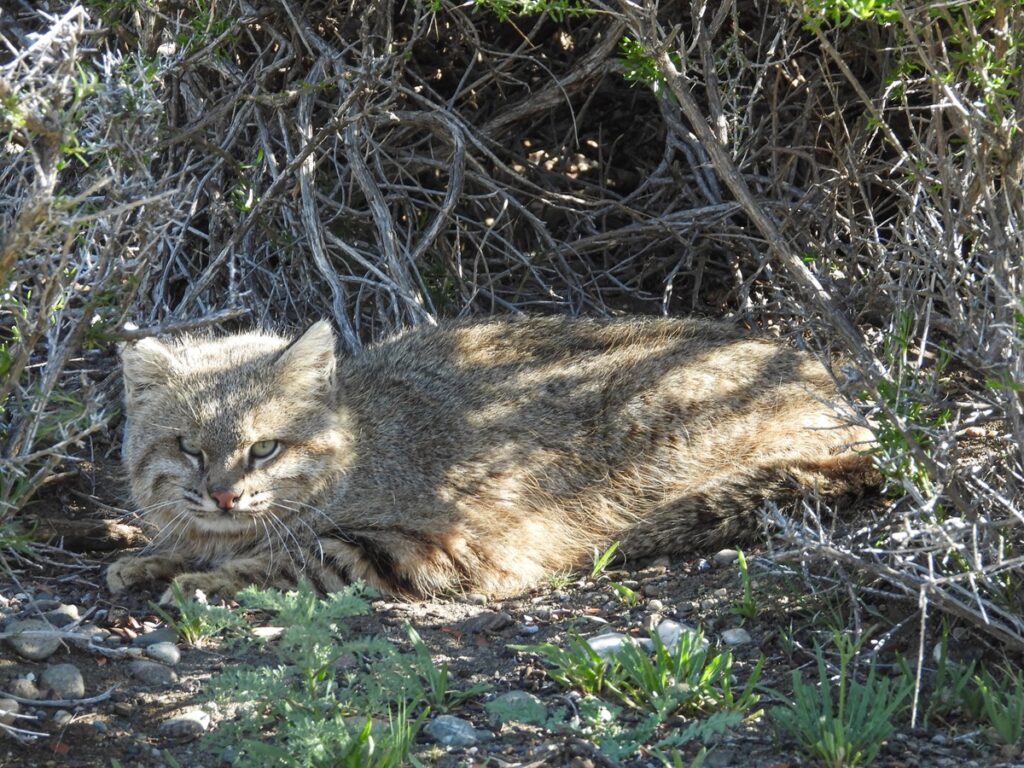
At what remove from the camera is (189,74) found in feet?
20.0

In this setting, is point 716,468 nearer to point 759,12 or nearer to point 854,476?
point 854,476

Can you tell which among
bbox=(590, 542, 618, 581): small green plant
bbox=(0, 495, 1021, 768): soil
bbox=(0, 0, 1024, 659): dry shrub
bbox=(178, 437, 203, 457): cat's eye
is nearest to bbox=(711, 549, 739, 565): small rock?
bbox=(0, 495, 1021, 768): soil

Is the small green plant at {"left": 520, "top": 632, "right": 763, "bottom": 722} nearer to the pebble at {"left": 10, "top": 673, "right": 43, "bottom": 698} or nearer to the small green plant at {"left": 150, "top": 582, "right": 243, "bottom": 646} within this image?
the small green plant at {"left": 150, "top": 582, "right": 243, "bottom": 646}

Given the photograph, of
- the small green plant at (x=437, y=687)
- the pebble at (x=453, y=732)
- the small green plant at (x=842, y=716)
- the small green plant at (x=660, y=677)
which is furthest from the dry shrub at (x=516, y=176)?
the pebble at (x=453, y=732)

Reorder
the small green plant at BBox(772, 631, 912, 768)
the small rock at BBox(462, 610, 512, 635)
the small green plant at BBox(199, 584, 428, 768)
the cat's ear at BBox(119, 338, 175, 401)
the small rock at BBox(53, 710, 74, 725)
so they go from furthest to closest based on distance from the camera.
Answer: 1. the cat's ear at BBox(119, 338, 175, 401)
2. the small rock at BBox(462, 610, 512, 635)
3. the small rock at BBox(53, 710, 74, 725)
4. the small green plant at BBox(772, 631, 912, 768)
5. the small green plant at BBox(199, 584, 428, 768)

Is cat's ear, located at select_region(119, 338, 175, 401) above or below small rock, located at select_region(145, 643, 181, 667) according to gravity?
above

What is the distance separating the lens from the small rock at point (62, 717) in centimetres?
349

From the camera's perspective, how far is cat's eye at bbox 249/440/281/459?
478 cm

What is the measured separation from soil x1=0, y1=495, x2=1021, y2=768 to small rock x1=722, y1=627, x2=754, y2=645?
0.02m

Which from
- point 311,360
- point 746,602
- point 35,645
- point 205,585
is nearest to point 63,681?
point 35,645

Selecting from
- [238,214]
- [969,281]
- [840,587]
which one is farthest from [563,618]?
[238,214]

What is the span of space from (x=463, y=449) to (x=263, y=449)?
889 millimetres

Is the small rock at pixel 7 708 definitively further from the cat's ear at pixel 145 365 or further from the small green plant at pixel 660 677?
the cat's ear at pixel 145 365

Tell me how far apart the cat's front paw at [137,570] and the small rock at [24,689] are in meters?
0.97
